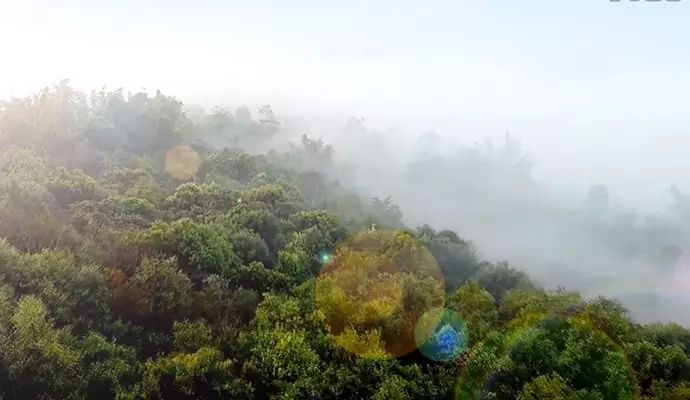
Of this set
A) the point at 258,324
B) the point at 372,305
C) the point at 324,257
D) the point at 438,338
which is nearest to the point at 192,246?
the point at 258,324

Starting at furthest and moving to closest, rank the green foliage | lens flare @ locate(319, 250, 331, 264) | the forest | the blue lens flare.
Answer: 1. lens flare @ locate(319, 250, 331, 264)
2. the green foliage
3. the blue lens flare
4. the forest

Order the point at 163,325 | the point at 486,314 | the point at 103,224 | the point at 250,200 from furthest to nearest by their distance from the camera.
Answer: the point at 250,200 < the point at 103,224 < the point at 486,314 < the point at 163,325

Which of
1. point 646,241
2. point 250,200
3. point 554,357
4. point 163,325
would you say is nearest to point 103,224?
point 163,325

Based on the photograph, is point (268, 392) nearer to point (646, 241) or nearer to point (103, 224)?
point (103, 224)

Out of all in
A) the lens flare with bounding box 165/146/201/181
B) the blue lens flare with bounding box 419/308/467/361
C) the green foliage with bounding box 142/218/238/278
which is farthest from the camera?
the lens flare with bounding box 165/146/201/181

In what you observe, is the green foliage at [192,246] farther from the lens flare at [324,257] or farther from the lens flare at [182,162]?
the lens flare at [182,162]

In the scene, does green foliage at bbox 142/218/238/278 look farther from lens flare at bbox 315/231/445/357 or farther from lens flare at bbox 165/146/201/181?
lens flare at bbox 165/146/201/181

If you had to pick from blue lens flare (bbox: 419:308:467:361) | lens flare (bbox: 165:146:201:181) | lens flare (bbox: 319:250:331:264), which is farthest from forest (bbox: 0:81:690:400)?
lens flare (bbox: 165:146:201:181)

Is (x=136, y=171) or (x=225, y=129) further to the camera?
(x=225, y=129)

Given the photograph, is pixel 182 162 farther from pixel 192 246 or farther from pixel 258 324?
pixel 258 324
